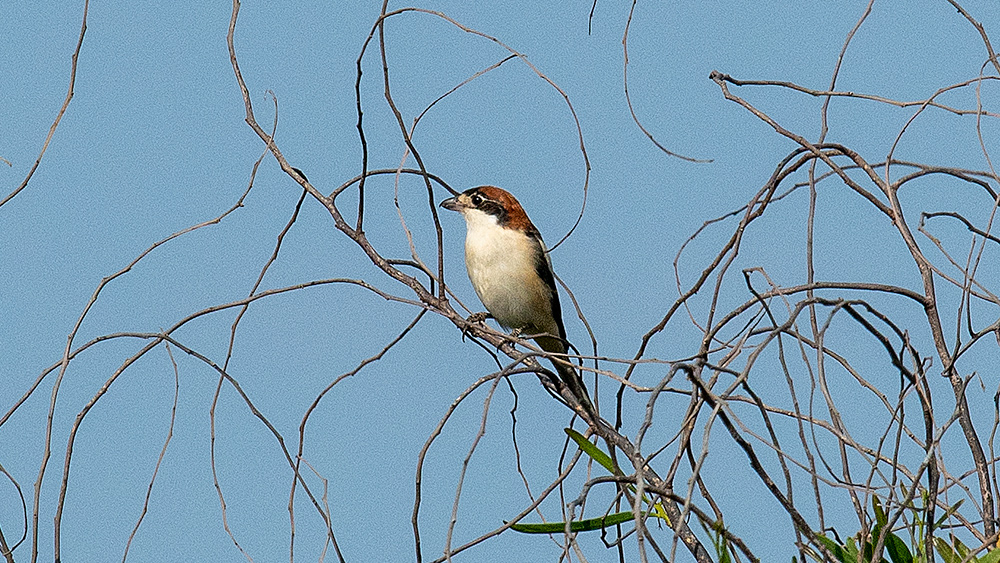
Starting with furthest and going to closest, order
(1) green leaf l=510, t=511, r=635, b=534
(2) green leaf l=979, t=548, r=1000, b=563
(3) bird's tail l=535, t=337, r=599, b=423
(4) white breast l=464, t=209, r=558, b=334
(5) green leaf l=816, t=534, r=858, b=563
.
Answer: (4) white breast l=464, t=209, r=558, b=334 < (3) bird's tail l=535, t=337, r=599, b=423 < (1) green leaf l=510, t=511, r=635, b=534 < (5) green leaf l=816, t=534, r=858, b=563 < (2) green leaf l=979, t=548, r=1000, b=563

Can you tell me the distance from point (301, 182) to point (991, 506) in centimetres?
231

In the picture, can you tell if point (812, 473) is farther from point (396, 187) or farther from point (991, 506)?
point (396, 187)

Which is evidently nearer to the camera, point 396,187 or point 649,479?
point 649,479

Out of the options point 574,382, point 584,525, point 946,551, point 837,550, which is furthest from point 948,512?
point 574,382

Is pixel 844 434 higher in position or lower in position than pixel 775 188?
lower

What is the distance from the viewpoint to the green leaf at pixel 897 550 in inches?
104

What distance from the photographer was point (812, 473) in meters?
2.56

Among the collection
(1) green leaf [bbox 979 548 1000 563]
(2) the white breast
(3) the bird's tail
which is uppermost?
(2) the white breast

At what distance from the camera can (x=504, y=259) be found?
6.44m

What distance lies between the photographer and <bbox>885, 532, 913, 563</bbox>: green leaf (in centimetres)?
265

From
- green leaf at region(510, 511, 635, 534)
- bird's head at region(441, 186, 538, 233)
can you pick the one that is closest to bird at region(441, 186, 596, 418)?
bird's head at region(441, 186, 538, 233)

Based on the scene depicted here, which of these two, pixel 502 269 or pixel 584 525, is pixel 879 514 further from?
pixel 502 269

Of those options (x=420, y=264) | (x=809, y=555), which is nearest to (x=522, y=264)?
(x=420, y=264)

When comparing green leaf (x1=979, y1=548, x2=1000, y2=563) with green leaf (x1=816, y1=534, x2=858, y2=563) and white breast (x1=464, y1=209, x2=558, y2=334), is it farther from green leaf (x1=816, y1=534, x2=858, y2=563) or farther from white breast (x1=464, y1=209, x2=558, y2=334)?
white breast (x1=464, y1=209, x2=558, y2=334)
